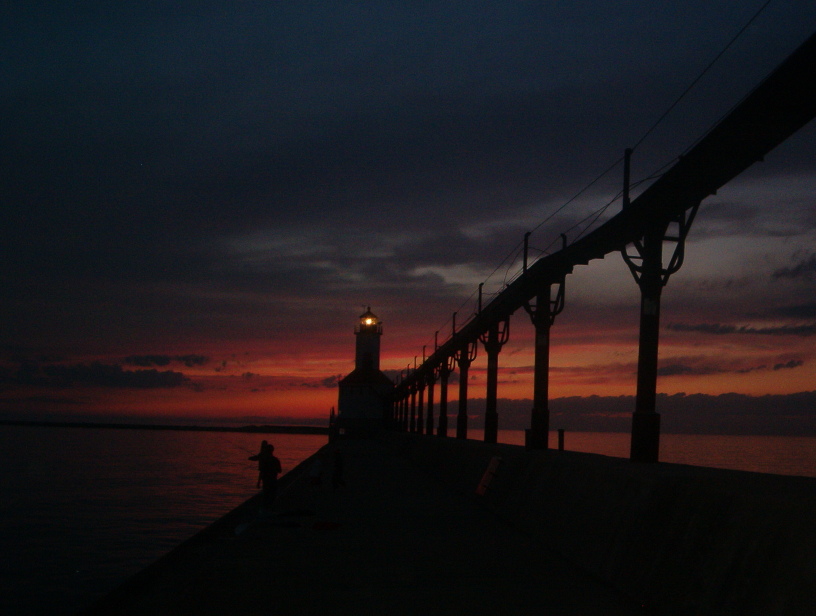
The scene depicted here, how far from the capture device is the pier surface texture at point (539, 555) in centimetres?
833

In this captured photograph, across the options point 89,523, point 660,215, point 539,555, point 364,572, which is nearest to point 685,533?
point 539,555

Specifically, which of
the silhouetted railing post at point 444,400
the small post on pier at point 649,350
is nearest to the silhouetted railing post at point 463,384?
the silhouetted railing post at point 444,400

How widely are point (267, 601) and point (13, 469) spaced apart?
3424 inches

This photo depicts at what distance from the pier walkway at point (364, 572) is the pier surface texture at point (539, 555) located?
0.04m

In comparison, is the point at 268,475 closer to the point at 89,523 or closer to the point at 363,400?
the point at 89,523

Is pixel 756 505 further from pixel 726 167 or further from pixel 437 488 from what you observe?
pixel 437 488

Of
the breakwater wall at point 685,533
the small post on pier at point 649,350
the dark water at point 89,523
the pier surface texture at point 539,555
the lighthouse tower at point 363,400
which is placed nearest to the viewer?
the breakwater wall at point 685,533

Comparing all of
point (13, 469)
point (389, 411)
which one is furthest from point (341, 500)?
point (389, 411)

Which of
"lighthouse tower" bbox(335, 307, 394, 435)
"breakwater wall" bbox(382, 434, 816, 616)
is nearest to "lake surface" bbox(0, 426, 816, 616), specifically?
"breakwater wall" bbox(382, 434, 816, 616)

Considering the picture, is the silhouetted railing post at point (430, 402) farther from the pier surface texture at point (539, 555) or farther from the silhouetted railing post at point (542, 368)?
the pier surface texture at point (539, 555)

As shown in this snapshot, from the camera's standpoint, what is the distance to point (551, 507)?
16.2m

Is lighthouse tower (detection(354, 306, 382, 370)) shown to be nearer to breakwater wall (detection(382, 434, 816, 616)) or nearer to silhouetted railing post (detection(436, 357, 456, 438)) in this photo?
silhouetted railing post (detection(436, 357, 456, 438))

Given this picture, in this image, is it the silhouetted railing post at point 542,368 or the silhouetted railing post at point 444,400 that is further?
the silhouetted railing post at point 444,400

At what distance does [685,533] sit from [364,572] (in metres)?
5.42
